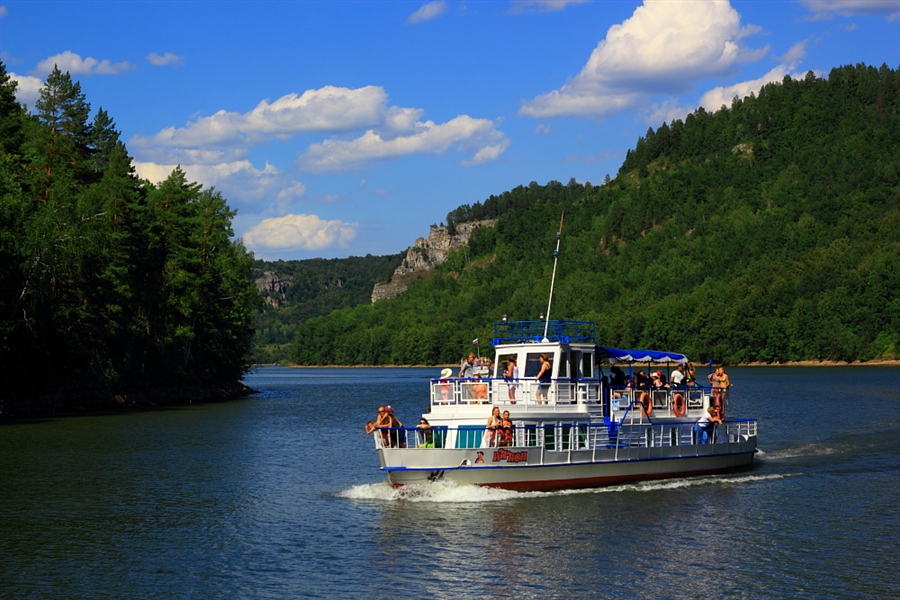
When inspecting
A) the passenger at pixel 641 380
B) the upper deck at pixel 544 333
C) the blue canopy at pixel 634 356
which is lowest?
the passenger at pixel 641 380

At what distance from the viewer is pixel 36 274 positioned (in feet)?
Answer: 207

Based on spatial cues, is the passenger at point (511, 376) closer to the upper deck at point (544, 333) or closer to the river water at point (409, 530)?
the upper deck at point (544, 333)

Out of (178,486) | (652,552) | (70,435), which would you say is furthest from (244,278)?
(652,552)

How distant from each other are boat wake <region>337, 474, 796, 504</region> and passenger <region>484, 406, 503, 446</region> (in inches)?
60.3

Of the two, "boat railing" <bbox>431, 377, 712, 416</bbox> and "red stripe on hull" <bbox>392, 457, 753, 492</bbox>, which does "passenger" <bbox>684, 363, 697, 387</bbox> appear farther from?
"red stripe on hull" <bbox>392, 457, 753, 492</bbox>

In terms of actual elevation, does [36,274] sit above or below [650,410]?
above

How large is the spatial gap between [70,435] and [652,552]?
37.5m

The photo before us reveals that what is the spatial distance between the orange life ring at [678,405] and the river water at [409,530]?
2596 mm

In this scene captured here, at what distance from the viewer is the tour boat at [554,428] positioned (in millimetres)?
33844

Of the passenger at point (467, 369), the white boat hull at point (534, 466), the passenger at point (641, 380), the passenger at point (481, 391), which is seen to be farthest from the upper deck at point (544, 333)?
the white boat hull at point (534, 466)

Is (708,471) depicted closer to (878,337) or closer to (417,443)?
(417,443)

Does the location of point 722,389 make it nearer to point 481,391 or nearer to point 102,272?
point 481,391

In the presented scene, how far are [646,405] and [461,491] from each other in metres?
8.11

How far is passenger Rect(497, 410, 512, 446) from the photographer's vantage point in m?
33.8
